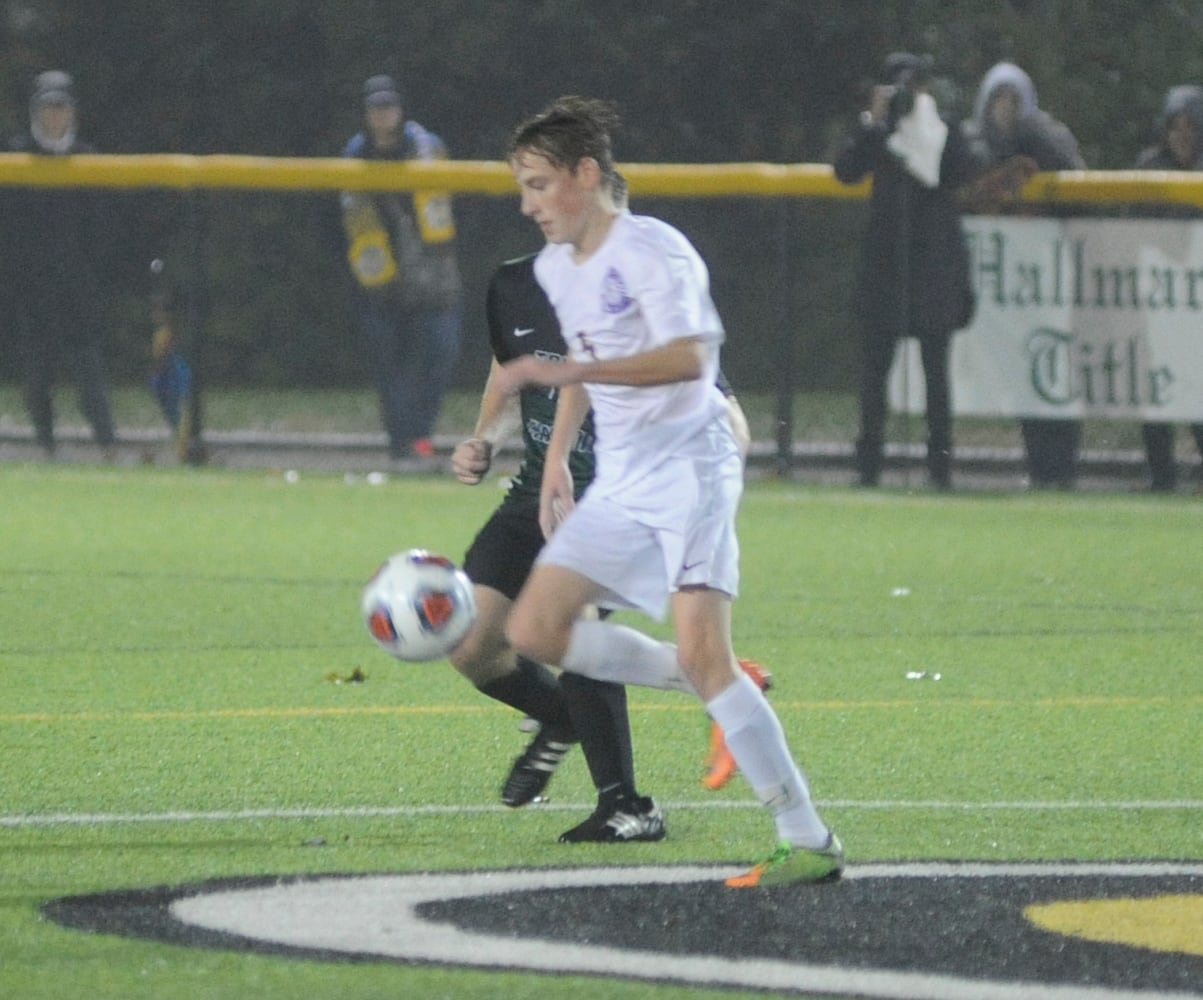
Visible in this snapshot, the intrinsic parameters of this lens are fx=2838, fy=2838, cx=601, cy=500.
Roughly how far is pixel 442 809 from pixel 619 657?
3.05ft

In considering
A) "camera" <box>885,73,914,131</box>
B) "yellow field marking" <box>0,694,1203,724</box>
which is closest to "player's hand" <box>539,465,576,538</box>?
"yellow field marking" <box>0,694,1203,724</box>

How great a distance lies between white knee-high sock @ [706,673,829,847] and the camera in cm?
592

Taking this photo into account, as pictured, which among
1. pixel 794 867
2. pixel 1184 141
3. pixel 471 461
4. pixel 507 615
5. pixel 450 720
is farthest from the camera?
pixel 1184 141

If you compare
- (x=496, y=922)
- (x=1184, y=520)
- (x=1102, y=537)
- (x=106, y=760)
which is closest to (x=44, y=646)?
(x=106, y=760)

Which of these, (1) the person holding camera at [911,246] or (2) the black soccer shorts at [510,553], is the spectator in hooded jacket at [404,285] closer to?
(1) the person holding camera at [911,246]

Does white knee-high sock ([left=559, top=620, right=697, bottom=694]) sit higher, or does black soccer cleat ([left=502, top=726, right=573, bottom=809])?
white knee-high sock ([left=559, top=620, right=697, bottom=694])

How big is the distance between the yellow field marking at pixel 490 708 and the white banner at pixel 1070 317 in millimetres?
7567

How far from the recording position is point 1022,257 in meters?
16.8

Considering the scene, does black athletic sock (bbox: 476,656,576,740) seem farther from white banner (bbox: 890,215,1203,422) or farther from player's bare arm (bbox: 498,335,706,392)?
white banner (bbox: 890,215,1203,422)

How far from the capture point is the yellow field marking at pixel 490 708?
862cm

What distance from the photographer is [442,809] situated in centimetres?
703

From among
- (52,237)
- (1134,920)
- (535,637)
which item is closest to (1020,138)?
(52,237)

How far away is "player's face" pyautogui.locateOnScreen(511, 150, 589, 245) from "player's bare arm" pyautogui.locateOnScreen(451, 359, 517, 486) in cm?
46

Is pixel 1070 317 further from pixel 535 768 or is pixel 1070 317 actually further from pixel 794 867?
pixel 794 867
